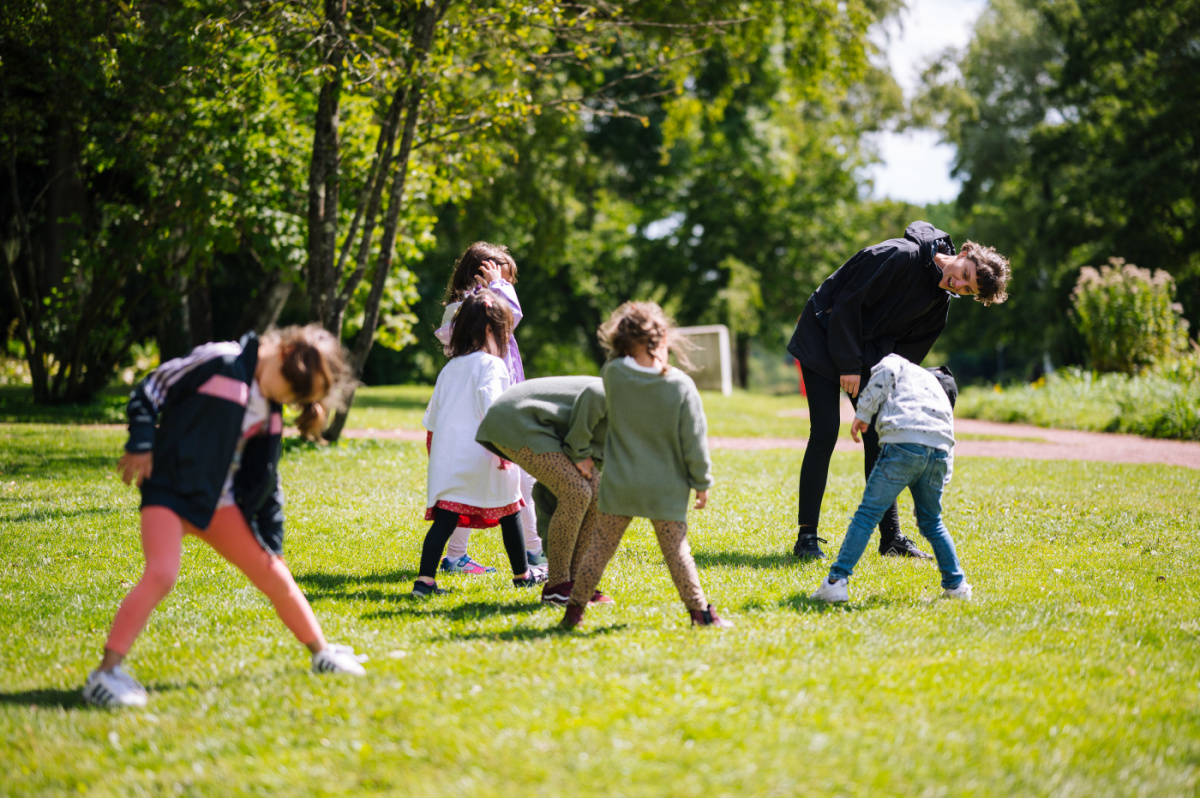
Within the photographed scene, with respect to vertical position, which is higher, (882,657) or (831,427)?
(831,427)

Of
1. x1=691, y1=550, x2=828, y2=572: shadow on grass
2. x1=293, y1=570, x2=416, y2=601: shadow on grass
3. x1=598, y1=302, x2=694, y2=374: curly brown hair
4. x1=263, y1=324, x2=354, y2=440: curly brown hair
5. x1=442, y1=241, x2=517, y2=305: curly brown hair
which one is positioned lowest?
x1=293, y1=570, x2=416, y2=601: shadow on grass

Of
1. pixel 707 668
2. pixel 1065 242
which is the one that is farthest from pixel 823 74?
pixel 1065 242

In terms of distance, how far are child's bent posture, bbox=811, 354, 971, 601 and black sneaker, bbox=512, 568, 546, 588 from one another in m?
1.47

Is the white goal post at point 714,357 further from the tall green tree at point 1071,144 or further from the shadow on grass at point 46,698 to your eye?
the shadow on grass at point 46,698

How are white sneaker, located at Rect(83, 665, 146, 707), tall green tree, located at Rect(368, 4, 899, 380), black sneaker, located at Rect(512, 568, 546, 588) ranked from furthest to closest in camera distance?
tall green tree, located at Rect(368, 4, 899, 380) < black sneaker, located at Rect(512, 568, 546, 588) < white sneaker, located at Rect(83, 665, 146, 707)

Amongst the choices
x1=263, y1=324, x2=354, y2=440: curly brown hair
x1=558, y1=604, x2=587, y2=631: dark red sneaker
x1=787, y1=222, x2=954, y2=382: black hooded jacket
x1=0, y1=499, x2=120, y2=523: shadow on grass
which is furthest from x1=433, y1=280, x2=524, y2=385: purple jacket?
x1=0, y1=499, x2=120, y2=523: shadow on grass

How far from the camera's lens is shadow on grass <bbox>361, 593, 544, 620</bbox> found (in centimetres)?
462

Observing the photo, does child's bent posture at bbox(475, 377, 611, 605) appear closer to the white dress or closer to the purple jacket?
the white dress

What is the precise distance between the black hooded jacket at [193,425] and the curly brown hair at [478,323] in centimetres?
162

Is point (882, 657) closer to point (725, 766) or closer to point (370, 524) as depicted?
point (725, 766)

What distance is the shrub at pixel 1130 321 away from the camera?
1678 cm

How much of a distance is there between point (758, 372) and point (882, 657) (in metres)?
117

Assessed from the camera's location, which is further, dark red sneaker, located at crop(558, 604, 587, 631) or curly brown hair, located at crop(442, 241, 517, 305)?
curly brown hair, located at crop(442, 241, 517, 305)

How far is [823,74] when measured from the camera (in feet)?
47.0
